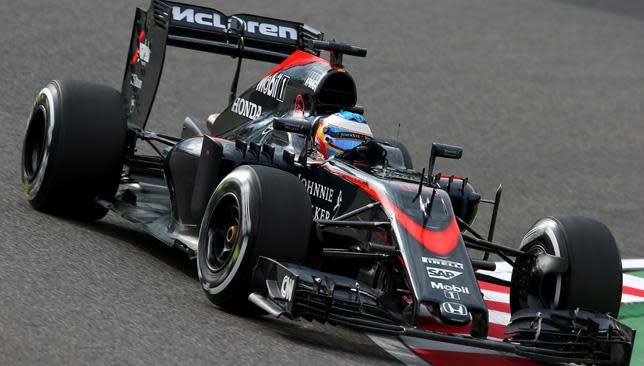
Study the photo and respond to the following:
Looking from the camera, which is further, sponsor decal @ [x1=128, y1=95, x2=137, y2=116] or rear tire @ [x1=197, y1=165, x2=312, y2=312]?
sponsor decal @ [x1=128, y1=95, x2=137, y2=116]

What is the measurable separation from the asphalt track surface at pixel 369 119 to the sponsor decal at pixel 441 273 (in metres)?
0.52

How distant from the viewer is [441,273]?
665cm

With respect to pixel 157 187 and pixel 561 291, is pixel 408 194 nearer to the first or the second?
pixel 561 291

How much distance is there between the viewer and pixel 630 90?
17297mm

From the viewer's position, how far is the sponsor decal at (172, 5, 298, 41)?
9086mm

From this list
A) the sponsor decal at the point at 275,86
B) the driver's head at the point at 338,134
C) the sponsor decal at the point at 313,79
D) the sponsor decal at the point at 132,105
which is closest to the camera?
the driver's head at the point at 338,134

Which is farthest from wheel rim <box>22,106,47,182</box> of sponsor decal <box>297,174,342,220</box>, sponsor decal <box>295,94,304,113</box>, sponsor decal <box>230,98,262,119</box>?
sponsor decal <box>297,174,342,220</box>

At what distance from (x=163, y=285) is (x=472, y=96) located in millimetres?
9302

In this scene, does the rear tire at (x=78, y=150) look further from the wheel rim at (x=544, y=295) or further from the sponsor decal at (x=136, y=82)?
the wheel rim at (x=544, y=295)

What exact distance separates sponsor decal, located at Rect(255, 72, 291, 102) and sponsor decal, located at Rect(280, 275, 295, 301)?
7.38 feet

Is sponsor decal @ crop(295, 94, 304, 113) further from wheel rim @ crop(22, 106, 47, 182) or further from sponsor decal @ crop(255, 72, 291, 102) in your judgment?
wheel rim @ crop(22, 106, 47, 182)

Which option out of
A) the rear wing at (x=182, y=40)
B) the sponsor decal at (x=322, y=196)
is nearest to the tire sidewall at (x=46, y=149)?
the rear wing at (x=182, y=40)

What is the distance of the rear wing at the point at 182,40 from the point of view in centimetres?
894

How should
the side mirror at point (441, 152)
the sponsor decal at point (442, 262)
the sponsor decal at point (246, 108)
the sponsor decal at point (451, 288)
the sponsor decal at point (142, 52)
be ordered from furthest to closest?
the sponsor decal at point (142, 52) < the sponsor decal at point (246, 108) < the side mirror at point (441, 152) < the sponsor decal at point (442, 262) < the sponsor decal at point (451, 288)
